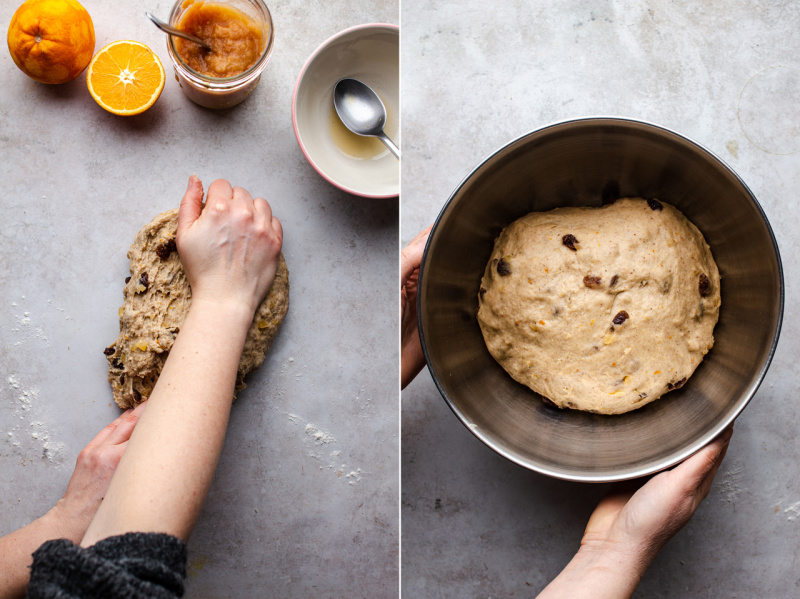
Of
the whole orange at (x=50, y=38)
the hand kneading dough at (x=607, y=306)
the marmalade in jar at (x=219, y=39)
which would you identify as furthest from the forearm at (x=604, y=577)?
the whole orange at (x=50, y=38)

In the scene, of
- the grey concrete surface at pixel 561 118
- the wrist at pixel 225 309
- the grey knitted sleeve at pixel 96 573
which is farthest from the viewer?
the grey concrete surface at pixel 561 118

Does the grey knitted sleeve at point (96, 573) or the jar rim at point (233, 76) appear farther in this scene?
the jar rim at point (233, 76)

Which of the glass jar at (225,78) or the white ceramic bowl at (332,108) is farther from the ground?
the glass jar at (225,78)

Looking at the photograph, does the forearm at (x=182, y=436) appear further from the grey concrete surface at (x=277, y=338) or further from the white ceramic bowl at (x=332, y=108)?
the white ceramic bowl at (x=332, y=108)

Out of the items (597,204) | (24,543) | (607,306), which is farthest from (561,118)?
(24,543)

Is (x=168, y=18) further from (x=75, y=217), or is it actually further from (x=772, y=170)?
(x=772, y=170)

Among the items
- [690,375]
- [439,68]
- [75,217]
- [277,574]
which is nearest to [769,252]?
[690,375]
